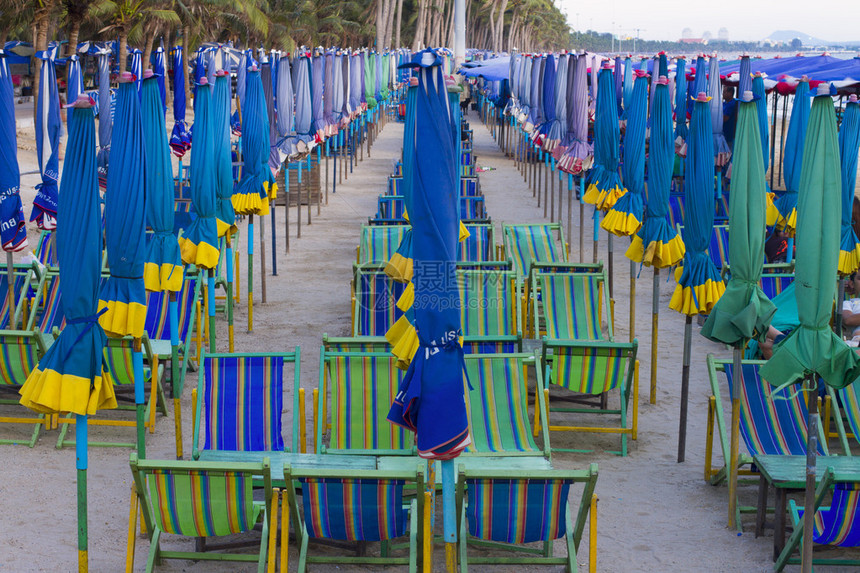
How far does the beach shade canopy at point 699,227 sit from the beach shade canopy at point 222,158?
3695mm

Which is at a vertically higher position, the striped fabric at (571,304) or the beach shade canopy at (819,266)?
the beach shade canopy at (819,266)

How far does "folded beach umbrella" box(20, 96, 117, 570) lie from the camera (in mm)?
4121

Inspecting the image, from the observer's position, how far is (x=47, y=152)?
8.34 metres

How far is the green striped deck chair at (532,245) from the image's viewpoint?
9.96 m

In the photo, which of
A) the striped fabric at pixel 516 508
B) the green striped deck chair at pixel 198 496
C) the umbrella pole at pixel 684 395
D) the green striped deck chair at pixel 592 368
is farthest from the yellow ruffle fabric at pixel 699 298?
the green striped deck chair at pixel 198 496

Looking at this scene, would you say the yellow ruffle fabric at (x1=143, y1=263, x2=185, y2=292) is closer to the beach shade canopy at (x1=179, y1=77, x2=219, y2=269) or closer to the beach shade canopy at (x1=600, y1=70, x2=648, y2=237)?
the beach shade canopy at (x1=179, y1=77, x2=219, y2=269)

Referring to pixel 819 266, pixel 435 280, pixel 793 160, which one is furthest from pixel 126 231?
pixel 793 160

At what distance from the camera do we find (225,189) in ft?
25.6

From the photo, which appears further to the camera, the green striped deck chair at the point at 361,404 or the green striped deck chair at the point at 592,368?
the green striped deck chair at the point at 592,368

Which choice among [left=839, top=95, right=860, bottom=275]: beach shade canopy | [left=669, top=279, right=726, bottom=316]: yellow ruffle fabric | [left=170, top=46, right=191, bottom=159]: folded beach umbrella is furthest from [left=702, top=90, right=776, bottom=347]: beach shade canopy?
[left=170, top=46, right=191, bottom=159]: folded beach umbrella

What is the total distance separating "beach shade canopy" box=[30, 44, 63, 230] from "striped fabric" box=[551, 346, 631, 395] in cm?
440

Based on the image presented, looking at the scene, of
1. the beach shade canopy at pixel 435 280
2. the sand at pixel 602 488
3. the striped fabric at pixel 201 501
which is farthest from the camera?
the sand at pixel 602 488

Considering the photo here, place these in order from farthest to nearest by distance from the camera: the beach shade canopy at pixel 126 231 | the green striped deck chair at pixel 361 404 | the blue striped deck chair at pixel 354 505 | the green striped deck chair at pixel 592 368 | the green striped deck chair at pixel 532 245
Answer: the green striped deck chair at pixel 532 245 → the green striped deck chair at pixel 592 368 → the green striped deck chair at pixel 361 404 → the beach shade canopy at pixel 126 231 → the blue striped deck chair at pixel 354 505

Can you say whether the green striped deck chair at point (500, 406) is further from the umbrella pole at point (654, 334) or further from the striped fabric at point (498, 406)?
the umbrella pole at point (654, 334)
